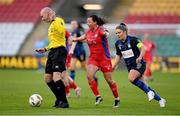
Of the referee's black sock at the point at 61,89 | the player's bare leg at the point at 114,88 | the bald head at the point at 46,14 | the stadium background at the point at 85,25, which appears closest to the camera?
the bald head at the point at 46,14

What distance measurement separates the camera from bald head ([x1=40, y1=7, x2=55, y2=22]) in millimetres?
15023

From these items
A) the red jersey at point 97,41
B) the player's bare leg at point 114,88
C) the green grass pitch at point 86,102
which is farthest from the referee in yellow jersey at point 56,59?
the player's bare leg at point 114,88

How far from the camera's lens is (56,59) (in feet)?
49.9

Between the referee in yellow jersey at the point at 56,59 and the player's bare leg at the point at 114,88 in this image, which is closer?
the referee in yellow jersey at the point at 56,59

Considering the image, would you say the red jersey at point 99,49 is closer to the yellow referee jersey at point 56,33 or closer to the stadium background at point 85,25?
the yellow referee jersey at point 56,33

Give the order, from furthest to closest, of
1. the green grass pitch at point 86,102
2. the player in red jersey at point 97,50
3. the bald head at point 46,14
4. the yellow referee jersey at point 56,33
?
the player in red jersey at point 97,50 < the yellow referee jersey at point 56,33 < the bald head at point 46,14 < the green grass pitch at point 86,102

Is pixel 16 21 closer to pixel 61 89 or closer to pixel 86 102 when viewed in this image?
pixel 86 102

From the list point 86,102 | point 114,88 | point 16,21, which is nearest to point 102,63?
point 114,88

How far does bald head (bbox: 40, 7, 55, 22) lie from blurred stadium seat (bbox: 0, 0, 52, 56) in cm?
2348

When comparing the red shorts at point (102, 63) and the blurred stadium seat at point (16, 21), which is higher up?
the blurred stadium seat at point (16, 21)

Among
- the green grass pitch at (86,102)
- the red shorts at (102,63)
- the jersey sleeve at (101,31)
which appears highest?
the jersey sleeve at (101,31)

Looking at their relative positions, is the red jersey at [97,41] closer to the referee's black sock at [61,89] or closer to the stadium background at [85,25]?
the referee's black sock at [61,89]

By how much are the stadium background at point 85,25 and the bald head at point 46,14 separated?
20.3 meters

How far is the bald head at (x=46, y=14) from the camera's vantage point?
15.0 metres
